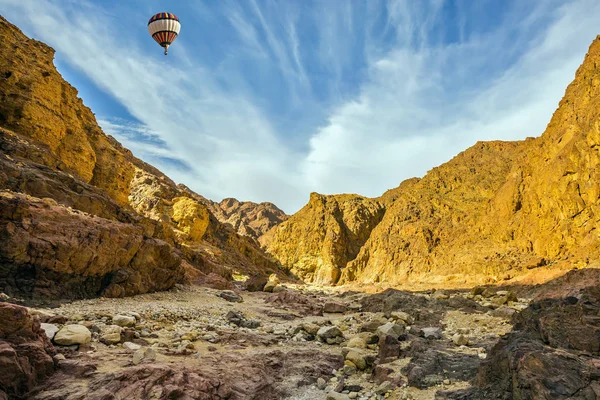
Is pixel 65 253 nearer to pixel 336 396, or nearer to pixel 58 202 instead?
pixel 58 202

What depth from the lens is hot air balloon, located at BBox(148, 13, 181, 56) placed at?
24.7 m

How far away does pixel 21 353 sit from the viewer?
4727mm

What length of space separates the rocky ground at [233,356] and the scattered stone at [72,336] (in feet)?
0.05

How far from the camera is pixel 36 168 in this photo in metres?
13.8

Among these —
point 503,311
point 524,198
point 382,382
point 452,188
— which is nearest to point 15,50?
point 382,382

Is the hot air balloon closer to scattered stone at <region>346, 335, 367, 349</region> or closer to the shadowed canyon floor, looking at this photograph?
the shadowed canyon floor

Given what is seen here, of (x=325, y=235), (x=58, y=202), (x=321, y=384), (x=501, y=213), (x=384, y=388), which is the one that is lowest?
(x=321, y=384)

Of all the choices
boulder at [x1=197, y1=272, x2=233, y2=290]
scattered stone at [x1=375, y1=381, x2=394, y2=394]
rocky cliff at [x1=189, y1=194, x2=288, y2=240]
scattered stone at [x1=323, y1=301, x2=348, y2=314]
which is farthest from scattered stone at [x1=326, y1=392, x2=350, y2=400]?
rocky cliff at [x1=189, y1=194, x2=288, y2=240]

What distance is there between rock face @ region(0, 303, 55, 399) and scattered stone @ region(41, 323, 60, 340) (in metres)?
0.57

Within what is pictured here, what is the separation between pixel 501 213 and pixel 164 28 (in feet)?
118

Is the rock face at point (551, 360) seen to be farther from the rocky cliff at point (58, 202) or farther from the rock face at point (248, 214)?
the rock face at point (248, 214)

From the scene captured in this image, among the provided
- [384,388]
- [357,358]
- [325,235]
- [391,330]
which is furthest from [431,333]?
[325,235]

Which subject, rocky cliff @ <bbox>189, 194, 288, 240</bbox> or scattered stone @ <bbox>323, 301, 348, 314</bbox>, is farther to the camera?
rocky cliff @ <bbox>189, 194, 288, 240</bbox>

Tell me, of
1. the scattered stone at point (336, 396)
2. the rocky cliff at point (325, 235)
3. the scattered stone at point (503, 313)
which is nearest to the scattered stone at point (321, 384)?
the scattered stone at point (336, 396)
